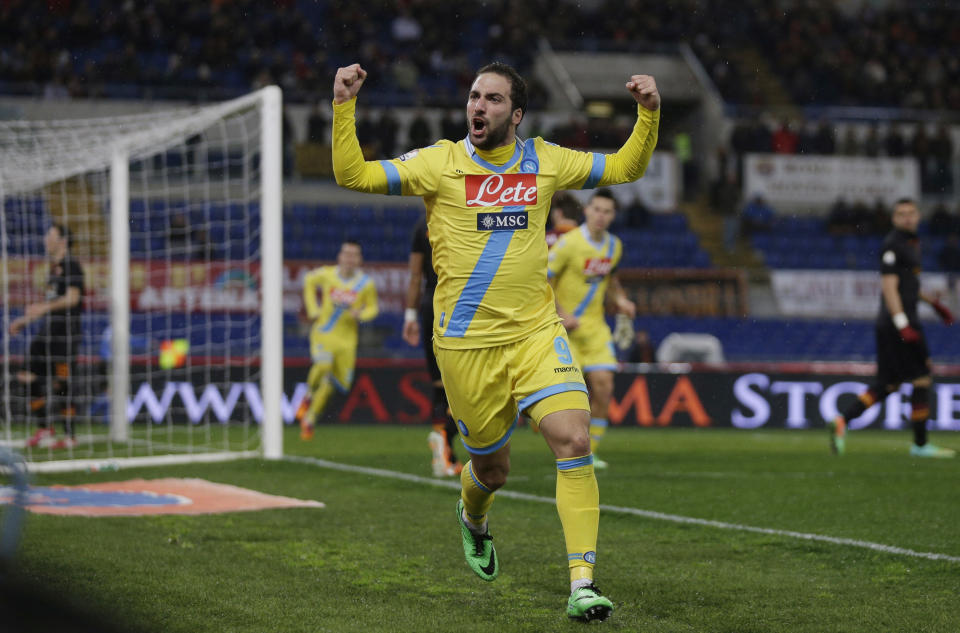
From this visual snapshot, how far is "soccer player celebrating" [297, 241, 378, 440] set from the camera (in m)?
14.6

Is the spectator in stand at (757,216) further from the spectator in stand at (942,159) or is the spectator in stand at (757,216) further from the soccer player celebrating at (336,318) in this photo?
the soccer player celebrating at (336,318)

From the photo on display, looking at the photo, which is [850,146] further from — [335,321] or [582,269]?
[582,269]

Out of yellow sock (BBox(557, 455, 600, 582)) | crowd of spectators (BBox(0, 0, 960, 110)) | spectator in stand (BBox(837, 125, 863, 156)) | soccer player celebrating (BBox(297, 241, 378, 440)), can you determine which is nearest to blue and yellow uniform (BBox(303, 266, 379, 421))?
soccer player celebrating (BBox(297, 241, 378, 440))

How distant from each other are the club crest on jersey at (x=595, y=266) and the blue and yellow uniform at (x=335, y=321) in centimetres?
462

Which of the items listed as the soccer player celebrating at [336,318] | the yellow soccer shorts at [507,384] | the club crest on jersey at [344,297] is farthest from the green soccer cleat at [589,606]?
the club crest on jersey at [344,297]

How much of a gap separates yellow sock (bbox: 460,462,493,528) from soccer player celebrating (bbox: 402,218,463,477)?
12.3ft

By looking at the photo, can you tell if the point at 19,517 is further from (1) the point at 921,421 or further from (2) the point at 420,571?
(1) the point at 921,421

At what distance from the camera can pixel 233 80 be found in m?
25.7

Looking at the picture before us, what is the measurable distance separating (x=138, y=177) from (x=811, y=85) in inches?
664

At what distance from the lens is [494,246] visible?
502 centimetres

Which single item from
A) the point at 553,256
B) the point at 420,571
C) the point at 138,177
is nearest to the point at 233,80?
the point at 138,177

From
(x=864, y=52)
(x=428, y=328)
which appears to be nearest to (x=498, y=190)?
(x=428, y=328)

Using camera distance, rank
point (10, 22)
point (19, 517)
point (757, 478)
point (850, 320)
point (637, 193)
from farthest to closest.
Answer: point (637, 193)
point (10, 22)
point (850, 320)
point (757, 478)
point (19, 517)

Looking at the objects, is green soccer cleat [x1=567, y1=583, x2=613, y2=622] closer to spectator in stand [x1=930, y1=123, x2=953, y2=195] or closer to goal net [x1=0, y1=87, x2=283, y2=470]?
goal net [x1=0, y1=87, x2=283, y2=470]
